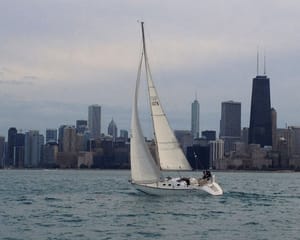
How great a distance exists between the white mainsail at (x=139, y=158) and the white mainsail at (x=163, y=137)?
1560 millimetres

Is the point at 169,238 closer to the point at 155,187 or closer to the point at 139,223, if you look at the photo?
the point at 139,223

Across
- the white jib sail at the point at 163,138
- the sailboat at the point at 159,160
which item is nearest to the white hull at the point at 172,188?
the sailboat at the point at 159,160

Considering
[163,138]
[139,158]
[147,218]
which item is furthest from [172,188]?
[147,218]

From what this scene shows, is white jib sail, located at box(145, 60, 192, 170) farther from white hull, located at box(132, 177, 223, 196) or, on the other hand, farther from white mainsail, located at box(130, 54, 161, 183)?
white hull, located at box(132, 177, 223, 196)

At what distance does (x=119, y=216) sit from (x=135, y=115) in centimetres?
1651

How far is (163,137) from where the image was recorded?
206ft

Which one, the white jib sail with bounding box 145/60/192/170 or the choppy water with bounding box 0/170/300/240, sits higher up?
the white jib sail with bounding box 145/60/192/170

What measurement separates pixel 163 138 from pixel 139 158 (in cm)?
337

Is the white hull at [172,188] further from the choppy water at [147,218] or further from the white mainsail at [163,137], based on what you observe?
the white mainsail at [163,137]

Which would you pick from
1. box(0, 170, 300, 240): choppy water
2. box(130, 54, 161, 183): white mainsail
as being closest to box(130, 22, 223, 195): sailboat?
box(130, 54, 161, 183): white mainsail

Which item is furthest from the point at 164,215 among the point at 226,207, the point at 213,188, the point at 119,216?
the point at 213,188

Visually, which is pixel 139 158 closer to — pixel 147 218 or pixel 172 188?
pixel 172 188

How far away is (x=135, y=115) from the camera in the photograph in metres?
61.3

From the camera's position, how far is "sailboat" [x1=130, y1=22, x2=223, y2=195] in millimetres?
59025
